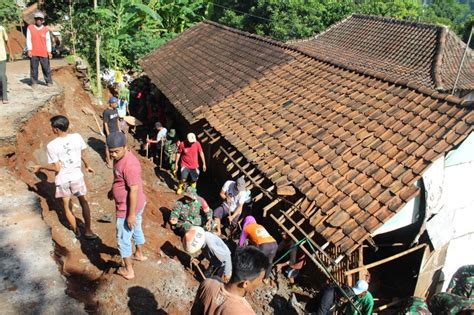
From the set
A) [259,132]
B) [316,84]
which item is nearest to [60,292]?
[259,132]

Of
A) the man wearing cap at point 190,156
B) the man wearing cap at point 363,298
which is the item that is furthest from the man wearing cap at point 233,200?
the man wearing cap at point 363,298

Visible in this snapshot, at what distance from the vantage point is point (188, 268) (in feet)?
20.9

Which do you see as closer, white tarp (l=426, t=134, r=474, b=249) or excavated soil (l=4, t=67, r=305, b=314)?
excavated soil (l=4, t=67, r=305, b=314)

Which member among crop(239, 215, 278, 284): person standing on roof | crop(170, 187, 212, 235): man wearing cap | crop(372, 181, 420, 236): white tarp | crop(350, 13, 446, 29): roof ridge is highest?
crop(350, 13, 446, 29): roof ridge

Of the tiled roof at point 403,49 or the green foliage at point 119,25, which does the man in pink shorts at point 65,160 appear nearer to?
the green foliage at point 119,25

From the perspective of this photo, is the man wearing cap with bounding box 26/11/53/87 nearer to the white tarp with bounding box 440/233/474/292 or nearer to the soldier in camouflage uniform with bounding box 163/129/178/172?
the soldier in camouflage uniform with bounding box 163/129/178/172

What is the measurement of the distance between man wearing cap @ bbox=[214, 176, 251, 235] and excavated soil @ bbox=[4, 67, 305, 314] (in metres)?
1.07

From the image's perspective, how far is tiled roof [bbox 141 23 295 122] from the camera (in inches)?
400

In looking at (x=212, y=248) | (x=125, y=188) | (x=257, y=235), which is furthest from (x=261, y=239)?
(x=125, y=188)

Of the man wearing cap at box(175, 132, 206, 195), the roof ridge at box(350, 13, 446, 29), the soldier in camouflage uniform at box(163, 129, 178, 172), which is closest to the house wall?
the man wearing cap at box(175, 132, 206, 195)

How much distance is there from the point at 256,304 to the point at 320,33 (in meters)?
22.3

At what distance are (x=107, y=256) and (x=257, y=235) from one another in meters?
2.41

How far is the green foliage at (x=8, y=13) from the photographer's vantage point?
18234mm

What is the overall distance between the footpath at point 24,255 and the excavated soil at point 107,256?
23 centimetres
